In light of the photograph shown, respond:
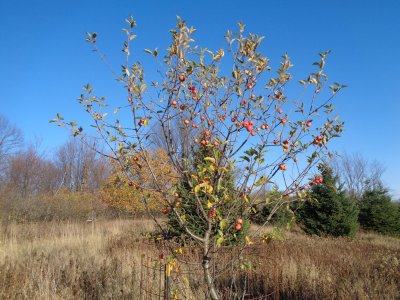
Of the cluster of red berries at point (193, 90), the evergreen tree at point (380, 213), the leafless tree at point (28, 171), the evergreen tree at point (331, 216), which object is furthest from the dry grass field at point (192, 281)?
the leafless tree at point (28, 171)

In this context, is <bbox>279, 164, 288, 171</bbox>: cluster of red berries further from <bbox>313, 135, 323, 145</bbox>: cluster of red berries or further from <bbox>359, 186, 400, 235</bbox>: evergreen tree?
<bbox>359, 186, 400, 235</bbox>: evergreen tree

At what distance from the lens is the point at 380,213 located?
57.1 ft

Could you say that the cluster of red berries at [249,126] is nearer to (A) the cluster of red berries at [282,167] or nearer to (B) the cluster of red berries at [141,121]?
(A) the cluster of red berries at [282,167]

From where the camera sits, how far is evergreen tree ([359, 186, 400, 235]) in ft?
56.3

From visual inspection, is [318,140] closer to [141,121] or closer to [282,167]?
[282,167]

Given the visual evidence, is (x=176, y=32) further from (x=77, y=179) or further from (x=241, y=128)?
(x=77, y=179)

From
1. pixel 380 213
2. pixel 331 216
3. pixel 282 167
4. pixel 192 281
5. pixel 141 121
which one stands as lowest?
pixel 192 281

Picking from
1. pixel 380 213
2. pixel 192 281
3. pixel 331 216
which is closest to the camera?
pixel 192 281

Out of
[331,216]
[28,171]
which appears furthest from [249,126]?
[28,171]

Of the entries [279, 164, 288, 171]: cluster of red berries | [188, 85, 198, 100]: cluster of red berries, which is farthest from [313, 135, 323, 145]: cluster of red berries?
[188, 85, 198, 100]: cluster of red berries

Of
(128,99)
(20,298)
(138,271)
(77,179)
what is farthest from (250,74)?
(77,179)

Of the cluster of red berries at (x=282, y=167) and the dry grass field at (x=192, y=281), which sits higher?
the cluster of red berries at (x=282, y=167)

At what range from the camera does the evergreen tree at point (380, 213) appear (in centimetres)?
1717

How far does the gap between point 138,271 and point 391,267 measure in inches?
165
